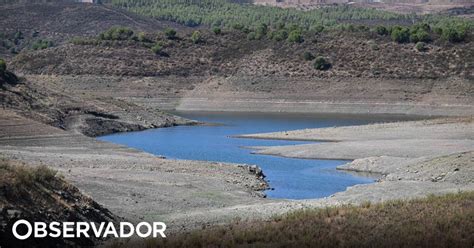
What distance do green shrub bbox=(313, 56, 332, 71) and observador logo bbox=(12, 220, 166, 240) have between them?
6831cm

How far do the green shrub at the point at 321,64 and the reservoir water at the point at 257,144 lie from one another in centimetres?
1159

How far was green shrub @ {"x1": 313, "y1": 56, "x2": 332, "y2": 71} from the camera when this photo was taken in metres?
92.6

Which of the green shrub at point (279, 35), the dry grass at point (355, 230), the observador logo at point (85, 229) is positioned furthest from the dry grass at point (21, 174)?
the green shrub at point (279, 35)

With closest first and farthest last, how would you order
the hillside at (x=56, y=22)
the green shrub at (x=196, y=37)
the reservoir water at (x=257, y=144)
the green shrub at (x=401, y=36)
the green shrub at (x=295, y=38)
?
1. the reservoir water at (x=257, y=144)
2. the green shrub at (x=401, y=36)
3. the green shrub at (x=295, y=38)
4. the green shrub at (x=196, y=37)
5. the hillside at (x=56, y=22)

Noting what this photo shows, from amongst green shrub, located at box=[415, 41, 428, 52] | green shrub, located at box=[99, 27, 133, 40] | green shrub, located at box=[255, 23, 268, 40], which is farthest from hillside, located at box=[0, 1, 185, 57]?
green shrub, located at box=[415, 41, 428, 52]

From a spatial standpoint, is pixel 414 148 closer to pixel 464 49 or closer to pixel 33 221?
pixel 33 221

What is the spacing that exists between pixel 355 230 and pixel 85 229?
18.5 feet

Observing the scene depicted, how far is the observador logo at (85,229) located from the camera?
837 inches

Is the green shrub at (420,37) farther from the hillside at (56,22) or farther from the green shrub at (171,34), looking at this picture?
the hillside at (56,22)

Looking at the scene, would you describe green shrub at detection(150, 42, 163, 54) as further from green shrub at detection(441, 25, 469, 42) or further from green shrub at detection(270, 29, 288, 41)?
green shrub at detection(441, 25, 469, 42)

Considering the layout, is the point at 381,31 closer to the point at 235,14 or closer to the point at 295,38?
the point at 295,38

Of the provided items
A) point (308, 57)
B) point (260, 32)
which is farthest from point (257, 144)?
point (260, 32)

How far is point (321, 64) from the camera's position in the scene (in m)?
92.9

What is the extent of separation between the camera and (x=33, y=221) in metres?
21.8
